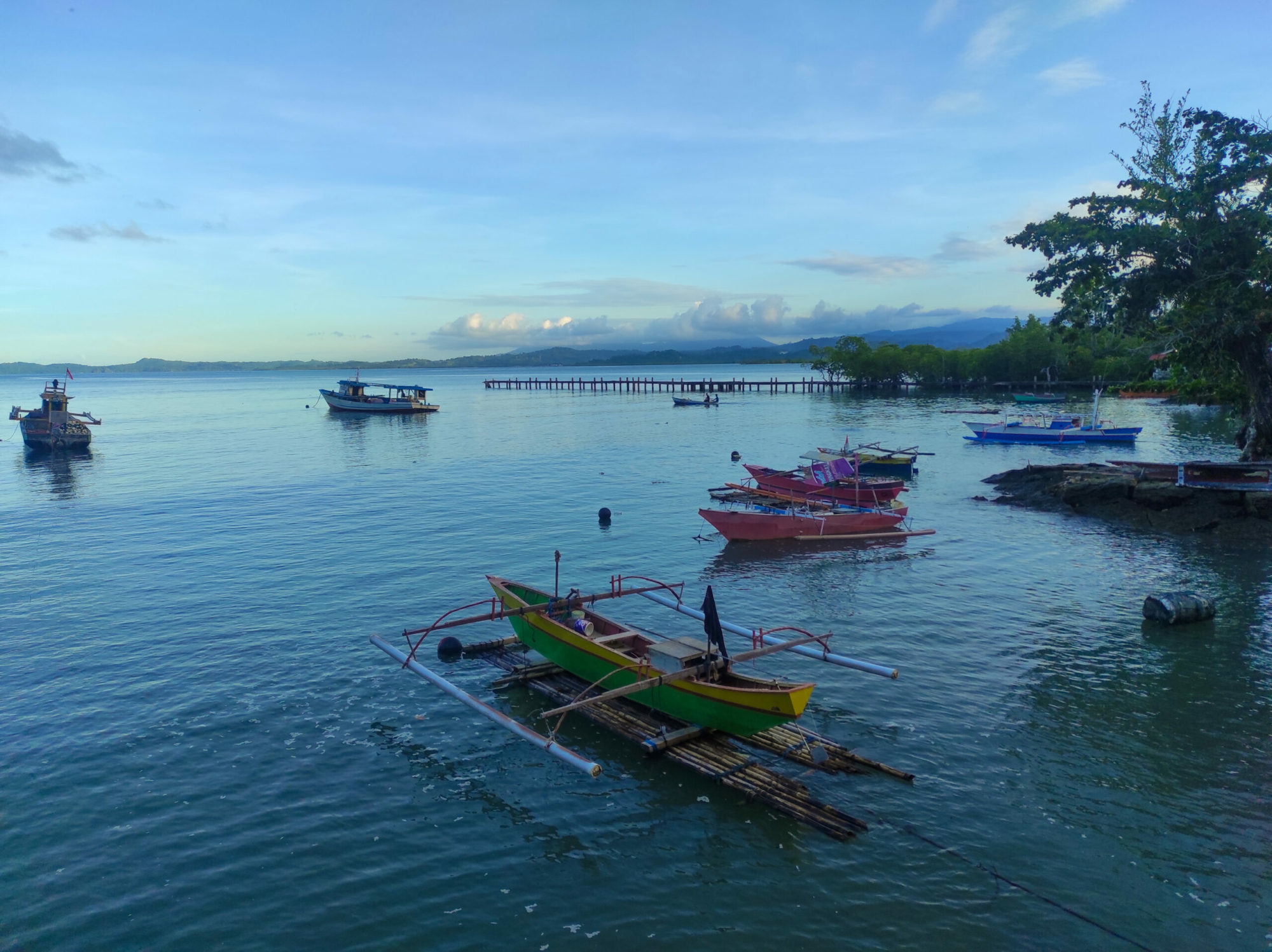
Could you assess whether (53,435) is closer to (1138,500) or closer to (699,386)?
(1138,500)

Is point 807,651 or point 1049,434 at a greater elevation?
point 1049,434

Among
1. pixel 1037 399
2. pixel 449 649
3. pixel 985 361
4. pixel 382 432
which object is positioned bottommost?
pixel 449 649

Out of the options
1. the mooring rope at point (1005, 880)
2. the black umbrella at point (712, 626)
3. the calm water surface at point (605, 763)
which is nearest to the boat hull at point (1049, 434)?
the calm water surface at point (605, 763)

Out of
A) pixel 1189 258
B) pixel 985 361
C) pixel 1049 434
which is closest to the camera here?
pixel 1189 258

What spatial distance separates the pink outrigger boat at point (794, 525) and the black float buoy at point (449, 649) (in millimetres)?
15605

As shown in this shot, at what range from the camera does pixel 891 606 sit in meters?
23.1

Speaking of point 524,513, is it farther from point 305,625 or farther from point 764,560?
point 305,625

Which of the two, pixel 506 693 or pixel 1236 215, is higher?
pixel 1236 215

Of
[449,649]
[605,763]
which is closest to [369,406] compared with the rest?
[449,649]

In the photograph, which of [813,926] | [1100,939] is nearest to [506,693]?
[813,926]

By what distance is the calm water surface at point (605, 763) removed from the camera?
10266mm

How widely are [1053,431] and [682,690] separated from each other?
64.0 m

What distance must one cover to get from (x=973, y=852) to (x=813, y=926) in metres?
3.06

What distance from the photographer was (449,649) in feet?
61.4
